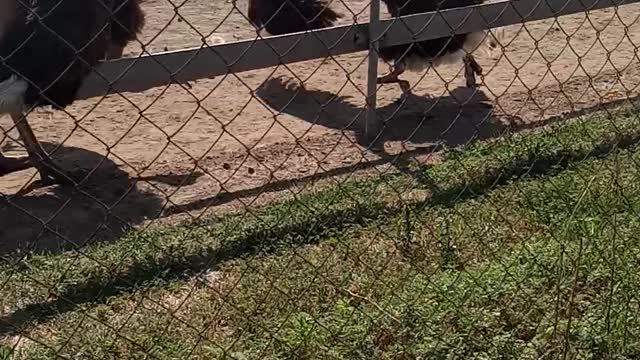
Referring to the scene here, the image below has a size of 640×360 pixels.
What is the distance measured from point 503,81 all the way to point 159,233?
328cm

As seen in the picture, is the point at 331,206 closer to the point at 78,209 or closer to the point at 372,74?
the point at 372,74

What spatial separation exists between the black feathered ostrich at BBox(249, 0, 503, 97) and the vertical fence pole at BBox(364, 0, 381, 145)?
0.34 metres

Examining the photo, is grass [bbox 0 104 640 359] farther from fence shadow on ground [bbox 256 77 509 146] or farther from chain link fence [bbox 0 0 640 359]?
fence shadow on ground [bbox 256 77 509 146]

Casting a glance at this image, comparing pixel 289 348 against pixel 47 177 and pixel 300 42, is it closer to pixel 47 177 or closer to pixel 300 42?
pixel 300 42

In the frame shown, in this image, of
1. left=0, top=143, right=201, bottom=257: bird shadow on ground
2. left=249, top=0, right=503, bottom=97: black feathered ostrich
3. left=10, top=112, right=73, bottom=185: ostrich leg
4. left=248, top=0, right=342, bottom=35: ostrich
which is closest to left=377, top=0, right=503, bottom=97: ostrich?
left=249, top=0, right=503, bottom=97: black feathered ostrich

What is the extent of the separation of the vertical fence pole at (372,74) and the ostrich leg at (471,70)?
106cm

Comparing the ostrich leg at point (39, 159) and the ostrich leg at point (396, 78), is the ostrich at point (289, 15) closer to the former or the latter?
the ostrich leg at point (396, 78)

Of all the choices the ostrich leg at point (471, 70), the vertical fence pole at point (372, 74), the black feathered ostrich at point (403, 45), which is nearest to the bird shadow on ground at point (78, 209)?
the vertical fence pole at point (372, 74)

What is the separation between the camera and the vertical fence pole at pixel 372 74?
5.17m

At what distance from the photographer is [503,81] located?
6.95m

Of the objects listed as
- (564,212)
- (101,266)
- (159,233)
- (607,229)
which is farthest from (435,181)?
(101,266)

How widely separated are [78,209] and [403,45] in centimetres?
231

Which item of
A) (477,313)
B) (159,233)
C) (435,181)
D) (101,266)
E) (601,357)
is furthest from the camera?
(435,181)

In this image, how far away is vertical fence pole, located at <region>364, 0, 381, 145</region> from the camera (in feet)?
17.0
